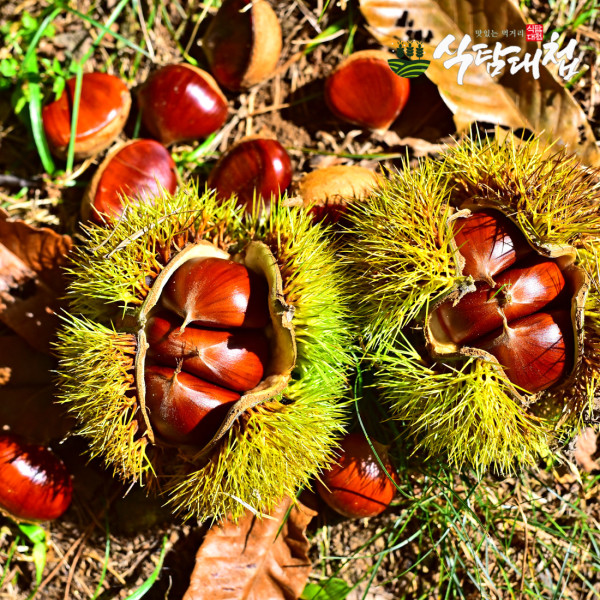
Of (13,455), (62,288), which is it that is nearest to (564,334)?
(62,288)

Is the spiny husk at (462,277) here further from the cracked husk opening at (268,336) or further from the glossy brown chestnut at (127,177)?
the glossy brown chestnut at (127,177)

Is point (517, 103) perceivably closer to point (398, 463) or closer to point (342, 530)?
point (398, 463)

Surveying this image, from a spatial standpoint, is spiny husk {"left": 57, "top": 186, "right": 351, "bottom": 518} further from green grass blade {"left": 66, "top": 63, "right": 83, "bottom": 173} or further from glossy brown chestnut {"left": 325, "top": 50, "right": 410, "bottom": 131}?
glossy brown chestnut {"left": 325, "top": 50, "right": 410, "bottom": 131}

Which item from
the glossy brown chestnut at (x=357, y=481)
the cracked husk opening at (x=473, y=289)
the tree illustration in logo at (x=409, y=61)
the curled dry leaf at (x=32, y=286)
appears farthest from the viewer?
the tree illustration in logo at (x=409, y=61)

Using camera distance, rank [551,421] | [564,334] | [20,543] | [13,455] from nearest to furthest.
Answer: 1. [564,334]
2. [551,421]
3. [13,455]
4. [20,543]

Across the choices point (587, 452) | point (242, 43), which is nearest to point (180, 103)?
point (242, 43)

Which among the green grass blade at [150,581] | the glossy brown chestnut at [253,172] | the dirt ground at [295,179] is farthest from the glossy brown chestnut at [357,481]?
the glossy brown chestnut at [253,172]
